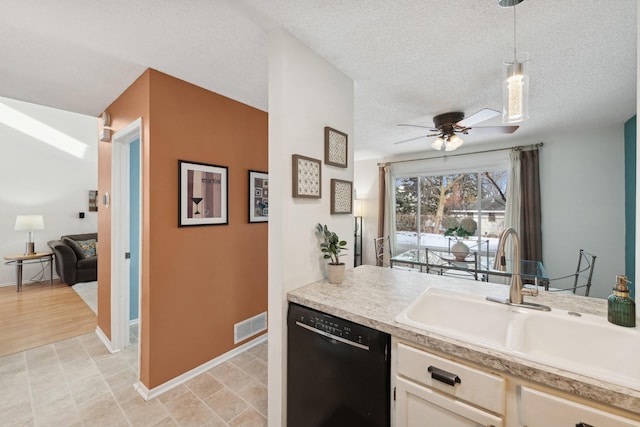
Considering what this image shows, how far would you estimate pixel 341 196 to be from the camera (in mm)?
1948

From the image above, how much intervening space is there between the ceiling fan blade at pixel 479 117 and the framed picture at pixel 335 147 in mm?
1448

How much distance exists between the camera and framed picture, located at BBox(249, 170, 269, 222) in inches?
106

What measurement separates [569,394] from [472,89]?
2424 mm

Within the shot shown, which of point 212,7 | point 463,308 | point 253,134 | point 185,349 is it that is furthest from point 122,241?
point 463,308

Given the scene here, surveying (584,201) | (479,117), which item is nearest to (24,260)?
(479,117)

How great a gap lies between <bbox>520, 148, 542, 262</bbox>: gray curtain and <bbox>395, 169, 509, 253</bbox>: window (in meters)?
0.36

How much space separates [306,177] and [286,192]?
189 millimetres

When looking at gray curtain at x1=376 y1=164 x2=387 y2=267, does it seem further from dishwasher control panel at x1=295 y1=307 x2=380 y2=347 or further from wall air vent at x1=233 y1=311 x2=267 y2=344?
dishwasher control panel at x1=295 y1=307 x2=380 y2=347

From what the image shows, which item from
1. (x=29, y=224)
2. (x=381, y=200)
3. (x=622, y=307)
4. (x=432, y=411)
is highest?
(x=381, y=200)

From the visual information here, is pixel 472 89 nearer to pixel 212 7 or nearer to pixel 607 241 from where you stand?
pixel 212 7

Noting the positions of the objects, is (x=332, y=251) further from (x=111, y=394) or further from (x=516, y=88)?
(x=111, y=394)

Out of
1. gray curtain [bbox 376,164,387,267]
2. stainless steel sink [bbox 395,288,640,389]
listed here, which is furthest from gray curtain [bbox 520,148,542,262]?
stainless steel sink [bbox 395,288,640,389]

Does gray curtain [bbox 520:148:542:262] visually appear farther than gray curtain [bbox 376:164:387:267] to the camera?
No

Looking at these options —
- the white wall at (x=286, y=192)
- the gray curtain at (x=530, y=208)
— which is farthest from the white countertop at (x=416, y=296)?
the gray curtain at (x=530, y=208)
